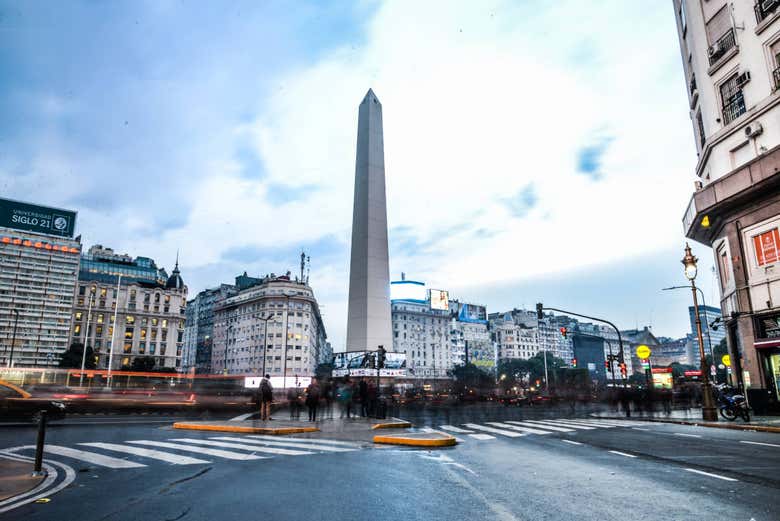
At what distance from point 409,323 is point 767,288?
444ft

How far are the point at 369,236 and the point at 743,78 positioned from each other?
38683 millimetres

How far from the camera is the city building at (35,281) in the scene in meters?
103

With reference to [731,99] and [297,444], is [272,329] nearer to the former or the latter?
[731,99]

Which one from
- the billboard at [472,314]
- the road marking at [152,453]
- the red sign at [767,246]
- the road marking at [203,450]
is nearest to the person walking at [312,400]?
the road marking at [203,450]

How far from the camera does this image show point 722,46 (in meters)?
26.2

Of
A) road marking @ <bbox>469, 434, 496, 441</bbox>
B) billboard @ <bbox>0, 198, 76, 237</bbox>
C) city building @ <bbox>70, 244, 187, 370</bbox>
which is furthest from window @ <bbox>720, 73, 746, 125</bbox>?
billboard @ <bbox>0, 198, 76, 237</bbox>

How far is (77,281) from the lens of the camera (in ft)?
378

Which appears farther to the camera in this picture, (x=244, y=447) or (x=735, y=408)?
(x=735, y=408)

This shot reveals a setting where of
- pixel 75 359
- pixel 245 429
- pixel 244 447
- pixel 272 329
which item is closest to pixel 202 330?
pixel 272 329

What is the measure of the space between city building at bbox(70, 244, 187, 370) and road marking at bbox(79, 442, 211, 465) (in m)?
110

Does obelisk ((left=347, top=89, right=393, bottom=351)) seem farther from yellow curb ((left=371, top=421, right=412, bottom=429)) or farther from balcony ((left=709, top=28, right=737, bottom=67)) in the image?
yellow curb ((left=371, top=421, right=412, bottom=429))

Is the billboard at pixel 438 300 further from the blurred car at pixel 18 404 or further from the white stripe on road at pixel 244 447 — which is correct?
the white stripe on road at pixel 244 447

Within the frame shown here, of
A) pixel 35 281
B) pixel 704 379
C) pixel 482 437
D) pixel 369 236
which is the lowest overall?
A: pixel 482 437

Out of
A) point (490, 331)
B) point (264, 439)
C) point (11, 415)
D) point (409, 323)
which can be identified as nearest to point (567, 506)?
point (264, 439)
